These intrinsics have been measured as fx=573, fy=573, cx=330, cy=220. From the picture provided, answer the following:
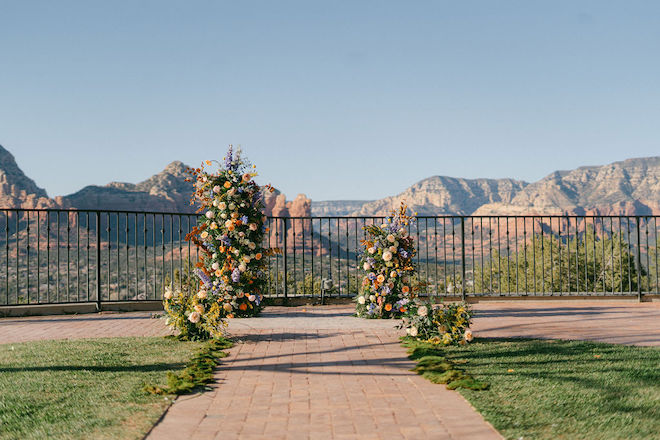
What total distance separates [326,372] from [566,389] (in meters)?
1.87

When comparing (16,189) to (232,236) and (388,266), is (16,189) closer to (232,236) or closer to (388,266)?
(232,236)

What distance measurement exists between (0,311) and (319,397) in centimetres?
692

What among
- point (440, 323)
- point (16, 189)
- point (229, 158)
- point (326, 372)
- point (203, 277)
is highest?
point (16, 189)

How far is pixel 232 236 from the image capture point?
7969 mm

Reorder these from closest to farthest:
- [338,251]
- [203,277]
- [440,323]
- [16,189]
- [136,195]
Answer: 1. [440,323]
2. [203,277]
3. [338,251]
4. [16,189]
5. [136,195]

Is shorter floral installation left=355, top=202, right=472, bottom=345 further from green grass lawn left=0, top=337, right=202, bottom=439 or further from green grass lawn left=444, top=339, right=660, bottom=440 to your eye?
green grass lawn left=0, top=337, right=202, bottom=439

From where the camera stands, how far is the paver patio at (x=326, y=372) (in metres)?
3.35

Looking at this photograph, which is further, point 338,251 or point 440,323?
point 338,251

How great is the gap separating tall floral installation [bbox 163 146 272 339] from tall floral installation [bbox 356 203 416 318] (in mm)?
1463

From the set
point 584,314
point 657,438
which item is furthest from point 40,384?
point 584,314

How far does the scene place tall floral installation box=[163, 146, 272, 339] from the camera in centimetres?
766

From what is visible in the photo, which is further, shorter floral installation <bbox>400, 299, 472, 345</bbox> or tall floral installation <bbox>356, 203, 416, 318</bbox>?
tall floral installation <bbox>356, 203, 416, 318</bbox>

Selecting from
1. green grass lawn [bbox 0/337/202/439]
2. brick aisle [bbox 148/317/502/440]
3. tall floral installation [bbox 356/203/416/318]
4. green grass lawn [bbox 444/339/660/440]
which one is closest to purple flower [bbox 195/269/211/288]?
green grass lawn [bbox 0/337/202/439]

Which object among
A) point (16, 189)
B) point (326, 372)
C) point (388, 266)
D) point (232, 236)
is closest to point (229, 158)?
point (232, 236)
